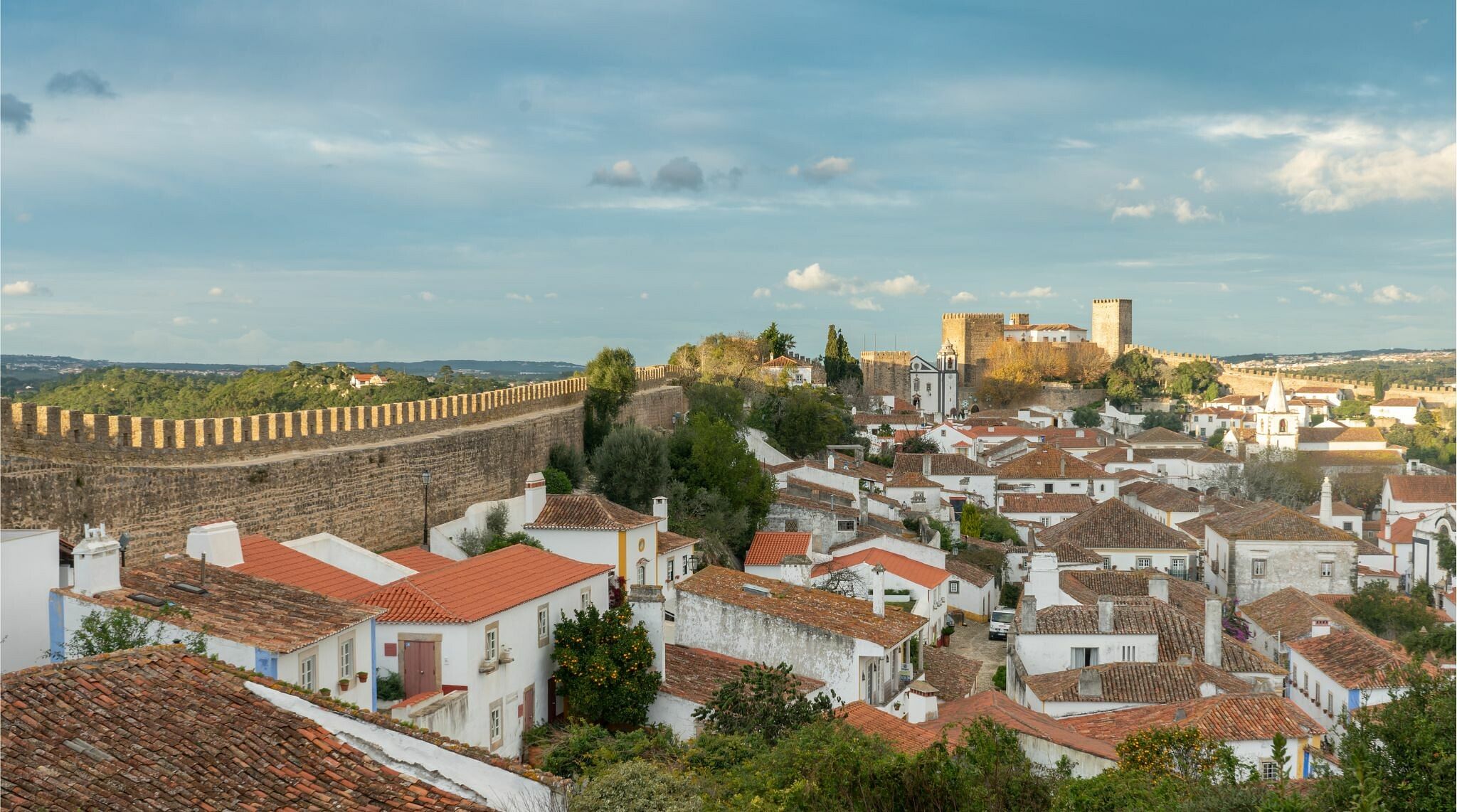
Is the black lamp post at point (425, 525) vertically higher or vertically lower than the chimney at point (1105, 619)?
higher

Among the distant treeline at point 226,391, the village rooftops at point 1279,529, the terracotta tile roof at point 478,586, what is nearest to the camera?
the terracotta tile roof at point 478,586

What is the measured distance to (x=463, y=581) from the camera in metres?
12.7

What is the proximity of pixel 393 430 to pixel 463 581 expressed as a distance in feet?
19.0

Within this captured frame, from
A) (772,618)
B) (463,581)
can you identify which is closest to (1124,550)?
(772,618)

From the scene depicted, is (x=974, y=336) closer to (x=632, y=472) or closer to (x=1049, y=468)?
(x=1049, y=468)

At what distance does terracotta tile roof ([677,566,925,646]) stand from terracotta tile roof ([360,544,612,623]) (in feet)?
5.79

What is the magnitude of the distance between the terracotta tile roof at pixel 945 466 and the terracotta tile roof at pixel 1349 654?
61.6 feet

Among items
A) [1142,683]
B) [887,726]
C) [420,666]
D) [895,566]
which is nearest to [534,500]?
[895,566]

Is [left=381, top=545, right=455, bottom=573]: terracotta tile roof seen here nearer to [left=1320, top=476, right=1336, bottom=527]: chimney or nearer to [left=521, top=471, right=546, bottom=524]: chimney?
[left=521, top=471, right=546, bottom=524]: chimney

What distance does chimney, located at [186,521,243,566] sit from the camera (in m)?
11.2

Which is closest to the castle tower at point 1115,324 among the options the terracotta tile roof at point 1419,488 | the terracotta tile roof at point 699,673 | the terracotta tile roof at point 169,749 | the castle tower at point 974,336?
the castle tower at point 974,336

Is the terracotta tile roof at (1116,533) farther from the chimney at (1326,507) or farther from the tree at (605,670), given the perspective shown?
the tree at (605,670)

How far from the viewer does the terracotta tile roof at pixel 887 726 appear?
1052cm

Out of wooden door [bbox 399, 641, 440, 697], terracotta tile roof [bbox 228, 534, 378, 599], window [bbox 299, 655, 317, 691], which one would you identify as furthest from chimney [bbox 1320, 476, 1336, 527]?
window [bbox 299, 655, 317, 691]
